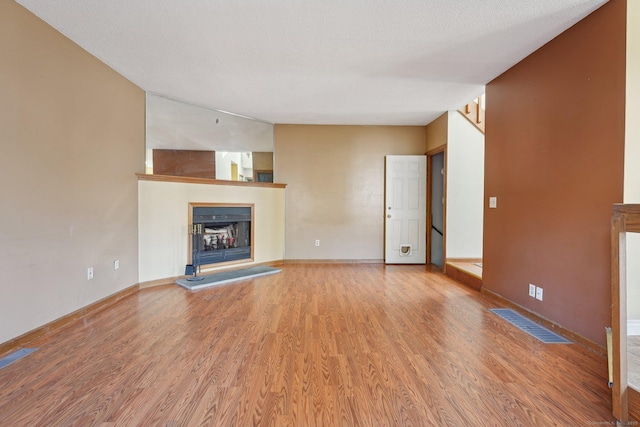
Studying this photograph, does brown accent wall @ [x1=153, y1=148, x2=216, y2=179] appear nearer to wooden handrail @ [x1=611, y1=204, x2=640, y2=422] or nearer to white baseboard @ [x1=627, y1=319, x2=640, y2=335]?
wooden handrail @ [x1=611, y1=204, x2=640, y2=422]

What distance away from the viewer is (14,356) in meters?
2.03

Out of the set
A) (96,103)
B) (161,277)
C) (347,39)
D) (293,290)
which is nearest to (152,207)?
(161,277)

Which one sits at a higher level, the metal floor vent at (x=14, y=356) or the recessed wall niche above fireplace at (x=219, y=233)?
the recessed wall niche above fireplace at (x=219, y=233)

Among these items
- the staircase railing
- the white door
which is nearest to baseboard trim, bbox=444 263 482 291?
the white door

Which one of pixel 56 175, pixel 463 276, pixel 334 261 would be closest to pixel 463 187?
pixel 463 276

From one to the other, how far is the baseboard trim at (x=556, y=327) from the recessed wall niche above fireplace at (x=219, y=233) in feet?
11.7

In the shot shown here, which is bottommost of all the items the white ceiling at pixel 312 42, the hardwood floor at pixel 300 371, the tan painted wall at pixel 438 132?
the hardwood floor at pixel 300 371

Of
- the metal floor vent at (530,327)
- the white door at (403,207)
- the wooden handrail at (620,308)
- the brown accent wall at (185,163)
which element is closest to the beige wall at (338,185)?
the white door at (403,207)

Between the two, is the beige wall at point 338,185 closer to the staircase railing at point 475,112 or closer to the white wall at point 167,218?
the staircase railing at point 475,112

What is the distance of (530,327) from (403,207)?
3009 millimetres

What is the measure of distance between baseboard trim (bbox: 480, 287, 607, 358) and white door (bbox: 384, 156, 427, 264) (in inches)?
80.8

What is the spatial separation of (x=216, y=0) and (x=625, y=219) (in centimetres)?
272

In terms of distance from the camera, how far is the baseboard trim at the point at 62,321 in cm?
213

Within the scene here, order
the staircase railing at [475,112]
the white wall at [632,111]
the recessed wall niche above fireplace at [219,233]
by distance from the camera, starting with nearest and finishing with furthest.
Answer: the white wall at [632,111], the recessed wall niche above fireplace at [219,233], the staircase railing at [475,112]
